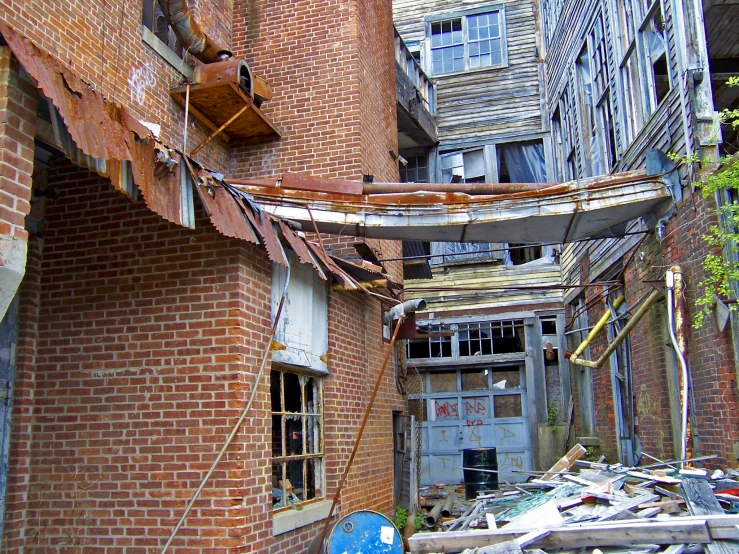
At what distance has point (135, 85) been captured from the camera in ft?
25.8

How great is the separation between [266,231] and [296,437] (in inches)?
99.6

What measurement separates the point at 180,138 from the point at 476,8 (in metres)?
12.5

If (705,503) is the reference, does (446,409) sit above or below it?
above

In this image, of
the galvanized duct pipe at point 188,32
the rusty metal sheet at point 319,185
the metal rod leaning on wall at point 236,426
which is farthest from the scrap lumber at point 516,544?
the galvanized duct pipe at point 188,32

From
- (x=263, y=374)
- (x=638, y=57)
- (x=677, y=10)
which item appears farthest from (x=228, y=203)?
(x=638, y=57)

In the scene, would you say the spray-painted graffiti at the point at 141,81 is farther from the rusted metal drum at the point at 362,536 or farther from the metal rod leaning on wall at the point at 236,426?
the rusted metal drum at the point at 362,536

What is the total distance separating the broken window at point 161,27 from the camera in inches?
346

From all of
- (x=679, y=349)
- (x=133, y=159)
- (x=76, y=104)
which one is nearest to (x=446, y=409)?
(x=679, y=349)

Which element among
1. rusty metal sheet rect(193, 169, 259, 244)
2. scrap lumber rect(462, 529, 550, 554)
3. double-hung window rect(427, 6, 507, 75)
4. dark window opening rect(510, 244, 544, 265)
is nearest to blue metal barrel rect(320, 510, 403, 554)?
scrap lumber rect(462, 529, 550, 554)

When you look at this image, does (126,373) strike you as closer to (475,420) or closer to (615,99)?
(615,99)

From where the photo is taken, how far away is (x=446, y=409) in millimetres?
16125

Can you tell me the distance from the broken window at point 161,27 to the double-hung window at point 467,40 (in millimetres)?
10619

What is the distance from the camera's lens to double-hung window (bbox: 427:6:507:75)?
18375mm

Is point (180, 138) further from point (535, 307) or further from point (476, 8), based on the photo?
point (476, 8)
